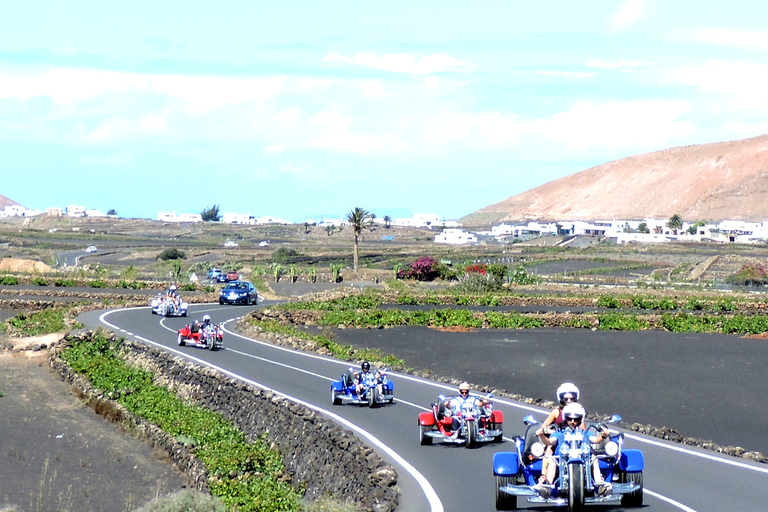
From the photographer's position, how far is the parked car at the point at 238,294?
5884 cm

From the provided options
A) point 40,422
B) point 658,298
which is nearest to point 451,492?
point 40,422

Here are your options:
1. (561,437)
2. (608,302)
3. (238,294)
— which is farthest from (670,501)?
(608,302)

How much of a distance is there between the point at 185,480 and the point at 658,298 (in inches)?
1884

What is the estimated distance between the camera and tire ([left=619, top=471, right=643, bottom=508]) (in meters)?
11.5

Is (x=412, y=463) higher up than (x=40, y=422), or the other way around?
(x=412, y=463)

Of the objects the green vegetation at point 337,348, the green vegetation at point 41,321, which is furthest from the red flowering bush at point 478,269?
the green vegetation at point 41,321

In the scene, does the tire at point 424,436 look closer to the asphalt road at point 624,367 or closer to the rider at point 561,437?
the rider at point 561,437

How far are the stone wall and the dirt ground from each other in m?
0.61

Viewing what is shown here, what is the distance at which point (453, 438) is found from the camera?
1611 cm

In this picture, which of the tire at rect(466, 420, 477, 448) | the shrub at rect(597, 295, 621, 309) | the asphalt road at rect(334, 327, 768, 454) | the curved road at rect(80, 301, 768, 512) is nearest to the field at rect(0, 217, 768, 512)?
the shrub at rect(597, 295, 621, 309)

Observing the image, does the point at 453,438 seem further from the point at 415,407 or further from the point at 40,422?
the point at 40,422

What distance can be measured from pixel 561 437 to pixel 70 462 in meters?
14.7

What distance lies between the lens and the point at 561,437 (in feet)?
35.3

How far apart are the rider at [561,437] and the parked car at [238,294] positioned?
49150 millimetres
